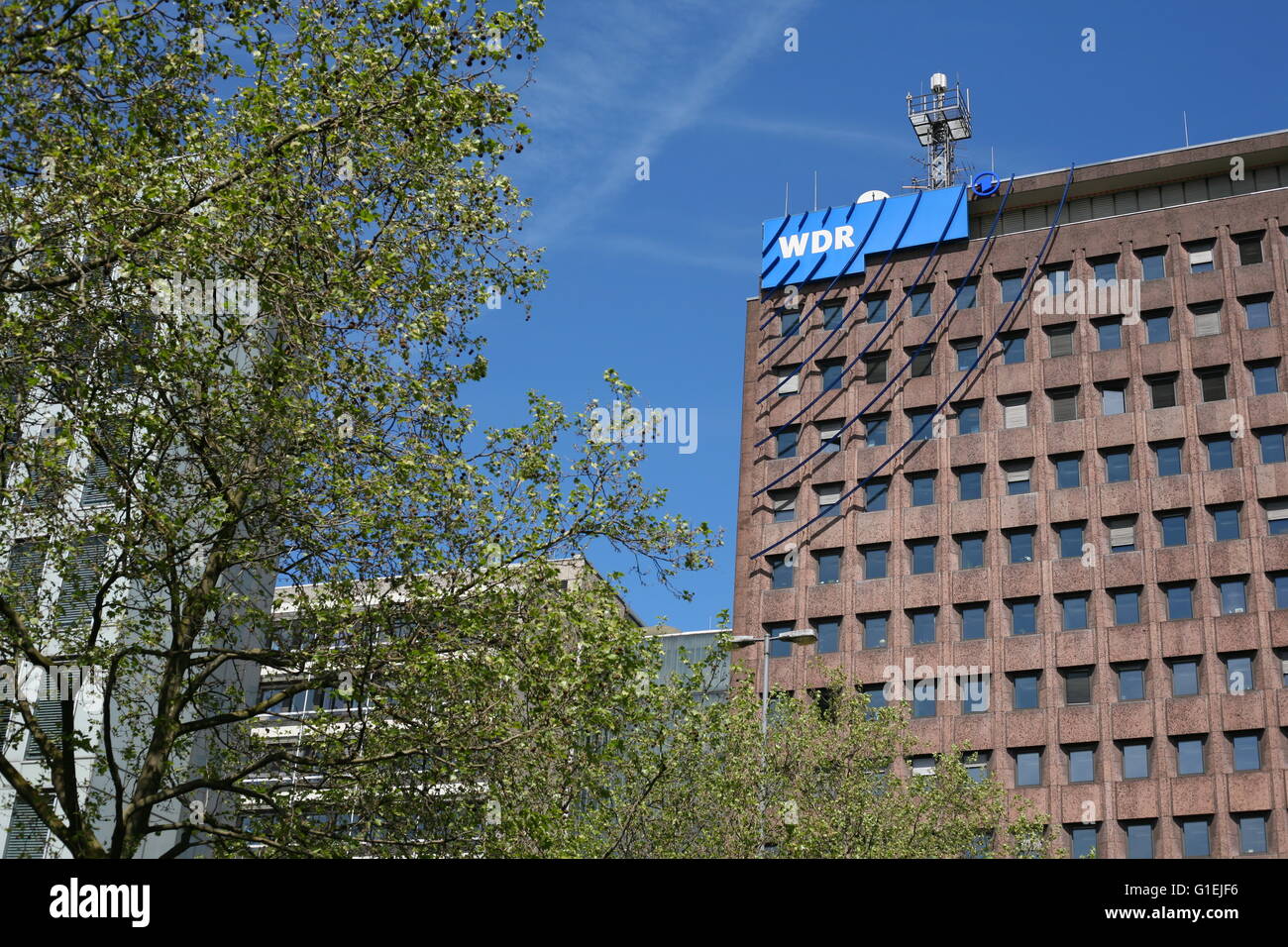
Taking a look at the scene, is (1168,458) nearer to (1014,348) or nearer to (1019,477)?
(1019,477)

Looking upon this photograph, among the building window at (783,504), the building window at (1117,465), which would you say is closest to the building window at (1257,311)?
the building window at (1117,465)

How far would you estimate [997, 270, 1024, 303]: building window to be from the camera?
67.6 metres

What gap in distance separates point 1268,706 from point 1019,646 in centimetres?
1019

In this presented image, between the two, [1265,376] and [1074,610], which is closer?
[1074,610]

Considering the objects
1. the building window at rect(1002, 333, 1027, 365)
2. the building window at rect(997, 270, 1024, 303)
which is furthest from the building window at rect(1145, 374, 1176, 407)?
the building window at rect(997, 270, 1024, 303)

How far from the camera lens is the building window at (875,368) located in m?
69.2

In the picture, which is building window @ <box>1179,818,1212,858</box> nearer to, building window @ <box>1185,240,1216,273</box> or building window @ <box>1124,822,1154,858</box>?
building window @ <box>1124,822,1154,858</box>

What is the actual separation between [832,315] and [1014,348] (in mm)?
10046

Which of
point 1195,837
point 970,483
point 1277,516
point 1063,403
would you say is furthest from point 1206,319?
point 1195,837

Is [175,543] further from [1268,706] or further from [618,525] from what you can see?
[1268,706]

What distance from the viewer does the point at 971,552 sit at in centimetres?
6331

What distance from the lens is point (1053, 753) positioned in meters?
57.5

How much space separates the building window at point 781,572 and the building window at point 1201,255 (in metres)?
23.8
